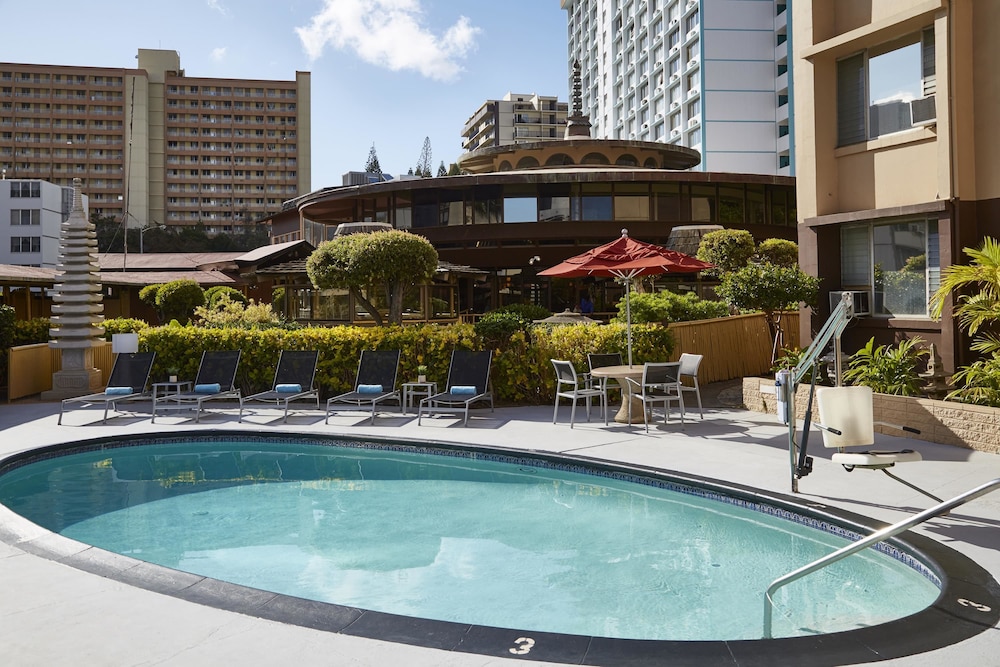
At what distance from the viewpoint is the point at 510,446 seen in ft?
29.3

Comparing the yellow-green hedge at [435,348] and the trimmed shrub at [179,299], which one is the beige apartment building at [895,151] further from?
the trimmed shrub at [179,299]

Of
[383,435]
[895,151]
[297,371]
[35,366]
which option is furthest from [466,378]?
[35,366]

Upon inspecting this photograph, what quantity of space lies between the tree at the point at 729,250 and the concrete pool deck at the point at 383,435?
32.4 ft

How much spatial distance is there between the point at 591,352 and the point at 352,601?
7802 millimetres

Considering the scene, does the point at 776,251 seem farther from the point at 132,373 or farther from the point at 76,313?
the point at 76,313

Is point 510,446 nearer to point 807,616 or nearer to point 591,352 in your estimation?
point 591,352

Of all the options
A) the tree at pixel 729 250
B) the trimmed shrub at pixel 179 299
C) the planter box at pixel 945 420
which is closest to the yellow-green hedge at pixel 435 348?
the planter box at pixel 945 420

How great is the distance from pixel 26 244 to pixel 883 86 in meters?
70.7

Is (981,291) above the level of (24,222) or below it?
below

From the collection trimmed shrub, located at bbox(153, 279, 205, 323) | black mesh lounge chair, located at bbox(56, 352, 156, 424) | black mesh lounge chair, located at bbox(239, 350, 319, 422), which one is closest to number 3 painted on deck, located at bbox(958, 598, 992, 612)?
black mesh lounge chair, located at bbox(239, 350, 319, 422)

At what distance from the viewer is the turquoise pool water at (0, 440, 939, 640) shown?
474cm

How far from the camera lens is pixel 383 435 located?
9.84 meters

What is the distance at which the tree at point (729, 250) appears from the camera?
20.6m

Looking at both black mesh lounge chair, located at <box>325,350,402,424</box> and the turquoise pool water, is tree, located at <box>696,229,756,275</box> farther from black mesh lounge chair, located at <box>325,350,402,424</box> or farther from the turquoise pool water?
the turquoise pool water
